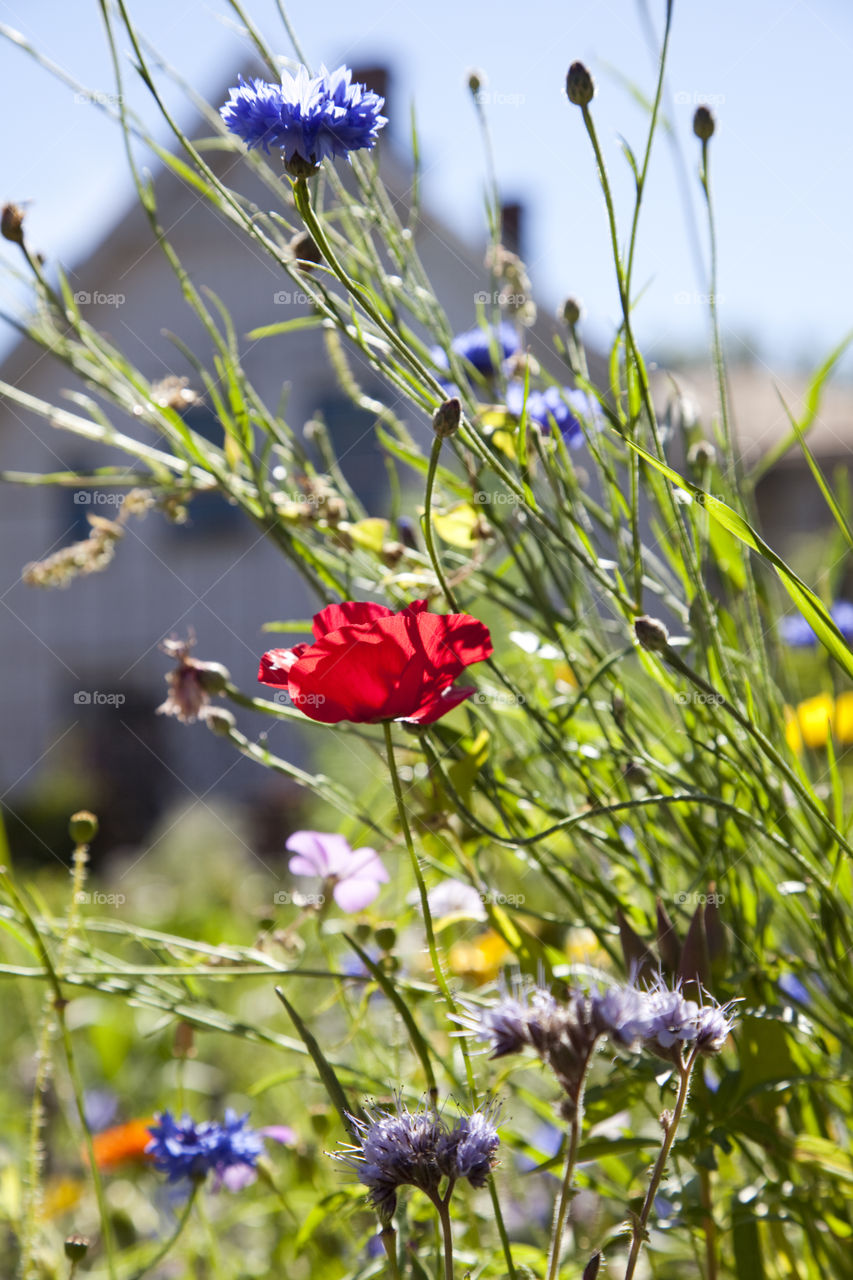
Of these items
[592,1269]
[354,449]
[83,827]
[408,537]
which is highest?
[354,449]

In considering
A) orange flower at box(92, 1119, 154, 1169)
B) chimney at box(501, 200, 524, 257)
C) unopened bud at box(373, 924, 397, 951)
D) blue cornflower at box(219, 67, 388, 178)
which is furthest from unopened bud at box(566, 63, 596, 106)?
chimney at box(501, 200, 524, 257)

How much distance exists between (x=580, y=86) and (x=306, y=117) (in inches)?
4.7

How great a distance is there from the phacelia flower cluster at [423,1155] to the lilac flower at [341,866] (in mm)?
256

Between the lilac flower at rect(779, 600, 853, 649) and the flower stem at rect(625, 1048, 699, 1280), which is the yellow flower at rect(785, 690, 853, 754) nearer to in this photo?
the lilac flower at rect(779, 600, 853, 649)

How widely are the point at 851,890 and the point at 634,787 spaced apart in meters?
0.12

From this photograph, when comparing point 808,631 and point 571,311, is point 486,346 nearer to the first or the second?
point 571,311

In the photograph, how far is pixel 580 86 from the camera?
0.45 m

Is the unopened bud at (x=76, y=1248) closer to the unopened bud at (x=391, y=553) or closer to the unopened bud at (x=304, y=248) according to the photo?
the unopened bud at (x=391, y=553)

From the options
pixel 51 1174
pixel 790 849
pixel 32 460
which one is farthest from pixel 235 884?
pixel 32 460

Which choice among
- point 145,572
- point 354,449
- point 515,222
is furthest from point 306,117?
point 515,222

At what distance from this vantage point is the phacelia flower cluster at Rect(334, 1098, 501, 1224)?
0.33 meters

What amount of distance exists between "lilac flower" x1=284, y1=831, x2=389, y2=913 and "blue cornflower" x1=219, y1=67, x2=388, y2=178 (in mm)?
356

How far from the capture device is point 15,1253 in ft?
3.46

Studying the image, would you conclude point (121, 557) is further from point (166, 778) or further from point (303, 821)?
point (303, 821)
